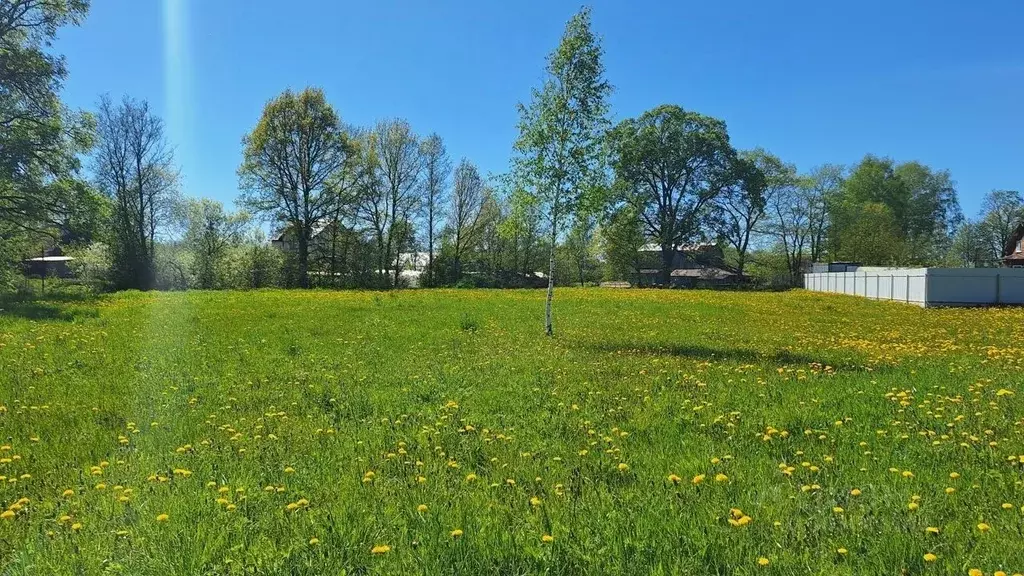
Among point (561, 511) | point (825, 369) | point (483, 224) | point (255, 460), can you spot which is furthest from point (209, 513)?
point (483, 224)

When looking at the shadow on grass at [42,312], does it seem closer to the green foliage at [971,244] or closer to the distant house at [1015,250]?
the distant house at [1015,250]

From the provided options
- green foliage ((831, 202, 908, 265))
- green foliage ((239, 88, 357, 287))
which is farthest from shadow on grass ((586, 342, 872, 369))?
green foliage ((831, 202, 908, 265))

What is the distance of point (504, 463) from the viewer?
5.37 m

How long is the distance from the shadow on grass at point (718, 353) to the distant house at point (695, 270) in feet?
199

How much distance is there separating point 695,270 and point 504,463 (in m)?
88.3

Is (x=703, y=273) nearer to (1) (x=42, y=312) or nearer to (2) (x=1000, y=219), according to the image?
(2) (x=1000, y=219)

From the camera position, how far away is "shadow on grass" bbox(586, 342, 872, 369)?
1150 centimetres

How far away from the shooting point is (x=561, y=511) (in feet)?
13.9

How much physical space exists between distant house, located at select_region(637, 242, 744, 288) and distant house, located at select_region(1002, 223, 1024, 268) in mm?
30761

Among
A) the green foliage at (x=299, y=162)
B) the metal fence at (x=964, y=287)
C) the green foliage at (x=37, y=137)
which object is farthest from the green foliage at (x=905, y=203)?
the green foliage at (x=37, y=137)

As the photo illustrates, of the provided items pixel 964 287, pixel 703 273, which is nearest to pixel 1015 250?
pixel 703 273

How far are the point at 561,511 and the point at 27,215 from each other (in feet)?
99.8

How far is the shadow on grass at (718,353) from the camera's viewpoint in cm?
1150

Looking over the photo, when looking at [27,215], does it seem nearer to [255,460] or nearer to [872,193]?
[255,460]
